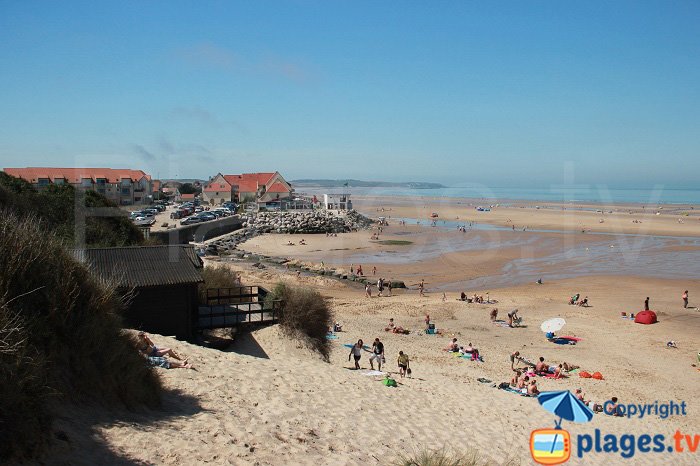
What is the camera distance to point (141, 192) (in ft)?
235

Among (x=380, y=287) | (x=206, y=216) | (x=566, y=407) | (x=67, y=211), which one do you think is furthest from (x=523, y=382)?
(x=206, y=216)

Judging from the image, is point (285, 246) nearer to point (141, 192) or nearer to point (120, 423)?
point (141, 192)

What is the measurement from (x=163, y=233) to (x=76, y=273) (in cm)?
3039

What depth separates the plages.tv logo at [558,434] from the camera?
9.83m

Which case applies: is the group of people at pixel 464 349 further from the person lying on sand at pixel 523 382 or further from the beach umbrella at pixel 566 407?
the beach umbrella at pixel 566 407

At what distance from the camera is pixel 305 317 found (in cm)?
1536

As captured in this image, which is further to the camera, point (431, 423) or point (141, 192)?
point (141, 192)

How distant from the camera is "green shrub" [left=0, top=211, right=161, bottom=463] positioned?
210 inches

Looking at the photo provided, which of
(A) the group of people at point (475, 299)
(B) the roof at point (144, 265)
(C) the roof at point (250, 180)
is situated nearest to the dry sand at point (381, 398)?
(B) the roof at point (144, 265)

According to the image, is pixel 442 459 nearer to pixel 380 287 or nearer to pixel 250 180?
pixel 380 287

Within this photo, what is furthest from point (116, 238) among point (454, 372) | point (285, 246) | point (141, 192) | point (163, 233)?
point (141, 192)

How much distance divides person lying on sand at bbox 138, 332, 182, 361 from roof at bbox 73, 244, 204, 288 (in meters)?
3.11

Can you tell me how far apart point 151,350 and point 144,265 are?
4.55 metres

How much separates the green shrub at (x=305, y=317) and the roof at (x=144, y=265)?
274cm
